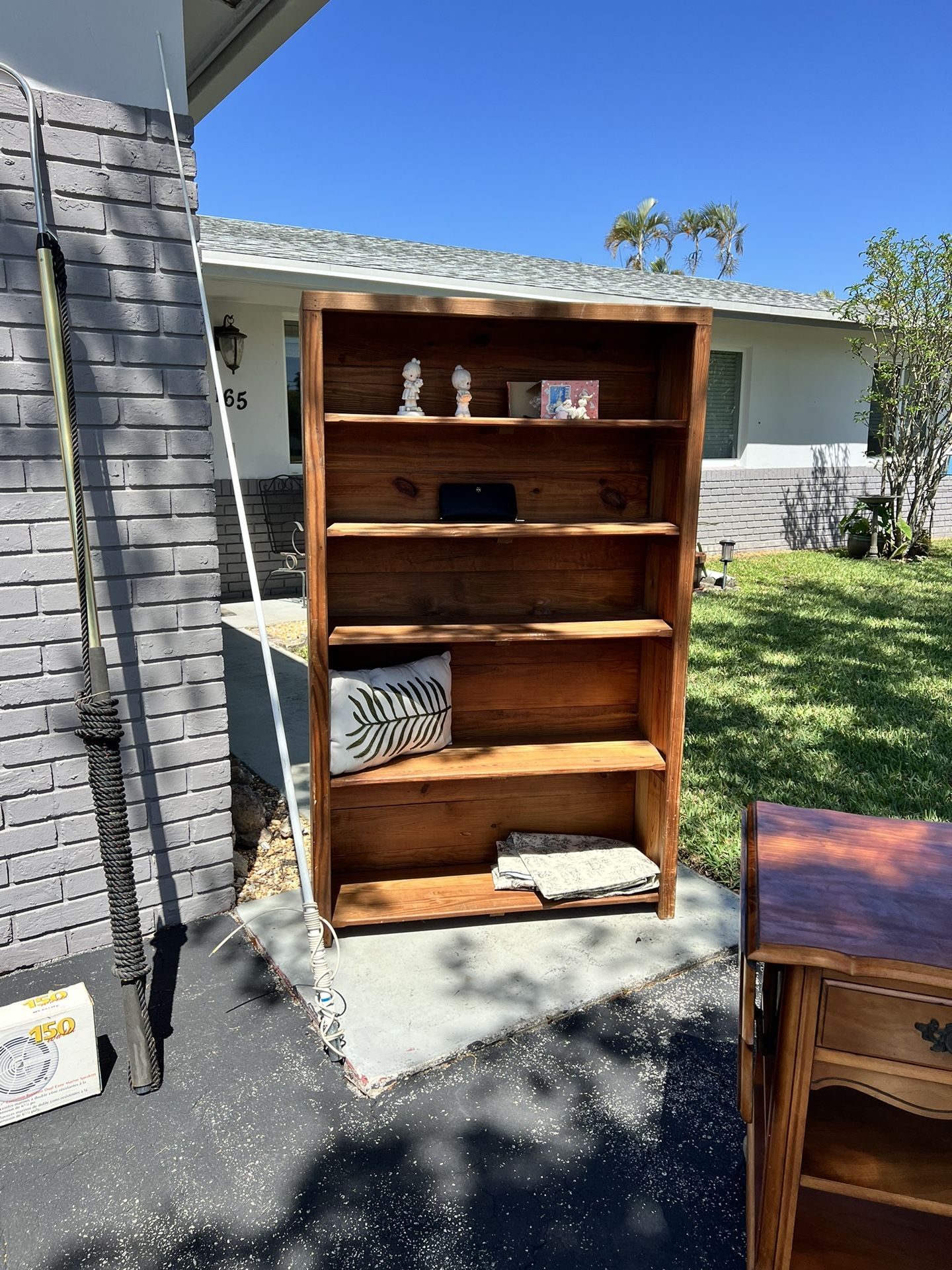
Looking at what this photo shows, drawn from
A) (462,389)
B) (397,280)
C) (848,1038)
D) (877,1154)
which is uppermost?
(397,280)

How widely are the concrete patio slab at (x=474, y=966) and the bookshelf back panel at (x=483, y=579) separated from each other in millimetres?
1042

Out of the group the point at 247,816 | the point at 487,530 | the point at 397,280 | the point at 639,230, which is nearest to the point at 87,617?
the point at 487,530

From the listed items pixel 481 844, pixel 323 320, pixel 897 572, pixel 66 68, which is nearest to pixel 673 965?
pixel 481 844

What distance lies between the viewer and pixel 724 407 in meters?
10.8

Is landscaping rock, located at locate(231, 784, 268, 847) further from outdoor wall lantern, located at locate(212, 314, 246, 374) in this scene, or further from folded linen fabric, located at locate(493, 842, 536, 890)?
outdoor wall lantern, located at locate(212, 314, 246, 374)

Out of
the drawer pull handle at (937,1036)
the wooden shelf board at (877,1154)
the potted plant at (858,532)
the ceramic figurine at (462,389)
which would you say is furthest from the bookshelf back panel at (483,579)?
the potted plant at (858,532)

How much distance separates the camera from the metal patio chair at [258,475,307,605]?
27.3ft

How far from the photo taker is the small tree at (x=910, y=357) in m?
9.80

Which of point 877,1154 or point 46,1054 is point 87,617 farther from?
point 877,1154

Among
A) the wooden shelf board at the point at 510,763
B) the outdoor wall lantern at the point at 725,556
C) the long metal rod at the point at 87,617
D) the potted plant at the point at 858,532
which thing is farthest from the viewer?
the potted plant at the point at 858,532

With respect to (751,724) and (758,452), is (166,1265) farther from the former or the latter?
(758,452)

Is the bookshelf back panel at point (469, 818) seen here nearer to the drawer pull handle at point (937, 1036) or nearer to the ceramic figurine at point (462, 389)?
the ceramic figurine at point (462, 389)

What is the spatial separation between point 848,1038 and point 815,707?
395 centimetres

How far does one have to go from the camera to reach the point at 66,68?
2318 mm
